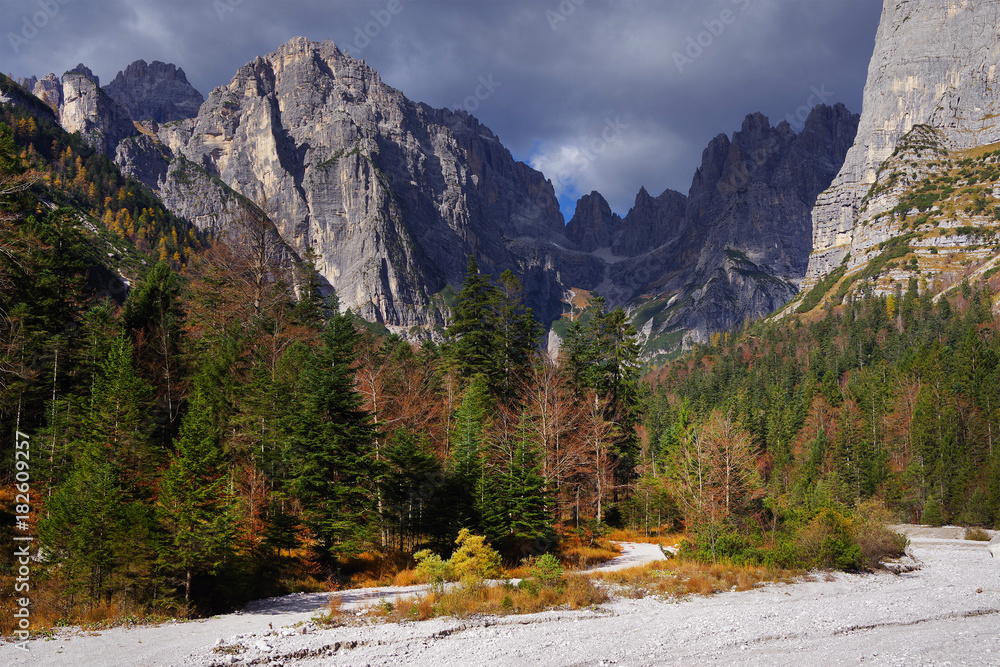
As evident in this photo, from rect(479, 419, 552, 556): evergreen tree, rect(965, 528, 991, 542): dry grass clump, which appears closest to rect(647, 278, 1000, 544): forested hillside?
rect(965, 528, 991, 542): dry grass clump

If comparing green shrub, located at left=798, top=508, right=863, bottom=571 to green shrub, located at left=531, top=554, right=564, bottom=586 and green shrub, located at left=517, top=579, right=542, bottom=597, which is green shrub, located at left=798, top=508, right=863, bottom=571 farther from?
green shrub, located at left=517, top=579, right=542, bottom=597

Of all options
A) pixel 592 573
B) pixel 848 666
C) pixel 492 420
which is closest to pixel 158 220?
pixel 492 420

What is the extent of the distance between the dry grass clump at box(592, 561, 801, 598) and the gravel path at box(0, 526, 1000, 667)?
844mm

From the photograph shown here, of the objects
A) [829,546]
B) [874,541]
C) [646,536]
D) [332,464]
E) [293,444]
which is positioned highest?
[293,444]

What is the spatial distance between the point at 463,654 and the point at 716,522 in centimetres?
1642

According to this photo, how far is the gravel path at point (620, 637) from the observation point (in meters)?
13.1

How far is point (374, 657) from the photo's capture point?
44.5 feet

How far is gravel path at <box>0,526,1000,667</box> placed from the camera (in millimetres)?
13148

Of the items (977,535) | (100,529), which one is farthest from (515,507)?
(977,535)

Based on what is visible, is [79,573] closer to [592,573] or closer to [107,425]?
[107,425]

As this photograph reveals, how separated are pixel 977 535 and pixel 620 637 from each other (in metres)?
47.1

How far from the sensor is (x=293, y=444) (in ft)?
72.4

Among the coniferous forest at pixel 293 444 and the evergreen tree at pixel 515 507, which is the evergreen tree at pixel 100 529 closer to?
the coniferous forest at pixel 293 444

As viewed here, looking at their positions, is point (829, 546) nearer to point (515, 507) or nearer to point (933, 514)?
point (515, 507)
